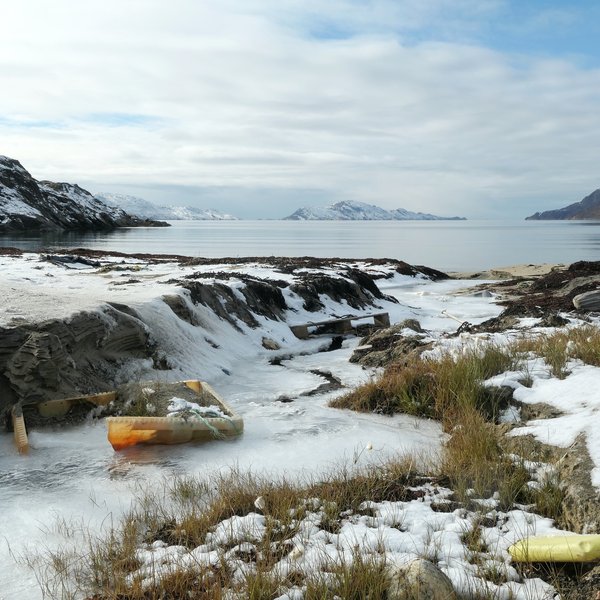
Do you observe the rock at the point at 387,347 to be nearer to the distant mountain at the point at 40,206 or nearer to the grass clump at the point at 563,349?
the grass clump at the point at 563,349

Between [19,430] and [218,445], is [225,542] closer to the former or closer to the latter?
[218,445]

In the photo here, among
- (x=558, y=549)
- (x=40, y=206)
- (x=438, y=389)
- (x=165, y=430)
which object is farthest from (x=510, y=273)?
(x=40, y=206)

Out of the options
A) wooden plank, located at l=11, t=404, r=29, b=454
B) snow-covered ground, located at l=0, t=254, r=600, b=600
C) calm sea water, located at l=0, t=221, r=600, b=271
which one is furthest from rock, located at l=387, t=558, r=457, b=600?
calm sea water, located at l=0, t=221, r=600, b=271

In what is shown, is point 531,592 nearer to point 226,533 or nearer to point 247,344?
point 226,533

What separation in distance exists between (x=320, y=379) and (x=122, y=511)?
583 centimetres

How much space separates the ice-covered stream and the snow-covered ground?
0.02 m

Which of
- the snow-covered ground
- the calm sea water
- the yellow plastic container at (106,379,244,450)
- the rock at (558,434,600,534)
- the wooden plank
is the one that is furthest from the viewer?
the calm sea water

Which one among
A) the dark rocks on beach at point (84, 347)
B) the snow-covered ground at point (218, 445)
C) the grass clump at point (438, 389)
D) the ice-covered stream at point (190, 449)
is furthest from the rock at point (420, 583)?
the dark rocks on beach at point (84, 347)

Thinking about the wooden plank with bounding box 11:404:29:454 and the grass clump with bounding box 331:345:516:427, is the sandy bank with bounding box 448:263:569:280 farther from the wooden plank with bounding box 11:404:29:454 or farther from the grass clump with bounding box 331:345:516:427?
the wooden plank with bounding box 11:404:29:454

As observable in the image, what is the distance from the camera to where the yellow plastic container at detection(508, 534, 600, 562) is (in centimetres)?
338

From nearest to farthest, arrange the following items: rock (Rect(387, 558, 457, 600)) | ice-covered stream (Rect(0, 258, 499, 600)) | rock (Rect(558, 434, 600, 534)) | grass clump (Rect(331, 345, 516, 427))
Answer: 1. rock (Rect(387, 558, 457, 600))
2. rock (Rect(558, 434, 600, 534))
3. ice-covered stream (Rect(0, 258, 499, 600))
4. grass clump (Rect(331, 345, 516, 427))

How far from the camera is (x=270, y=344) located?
13422 millimetres

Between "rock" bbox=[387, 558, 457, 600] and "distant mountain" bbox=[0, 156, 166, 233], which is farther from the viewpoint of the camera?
"distant mountain" bbox=[0, 156, 166, 233]

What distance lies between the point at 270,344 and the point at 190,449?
681cm
